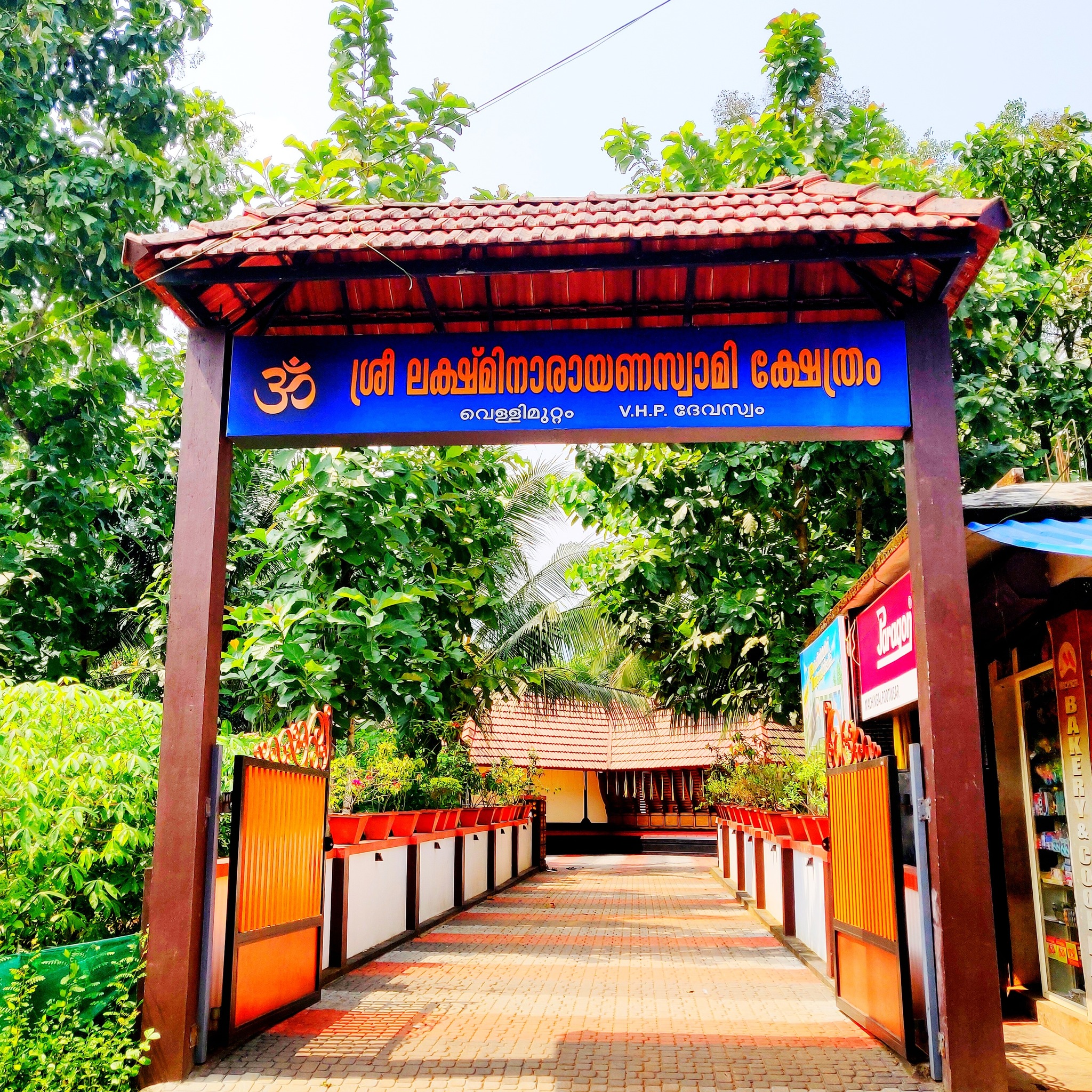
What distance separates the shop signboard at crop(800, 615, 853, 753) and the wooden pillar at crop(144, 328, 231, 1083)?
177 inches

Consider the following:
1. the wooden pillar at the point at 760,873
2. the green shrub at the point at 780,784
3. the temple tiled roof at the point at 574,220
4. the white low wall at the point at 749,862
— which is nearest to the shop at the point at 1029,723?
the green shrub at the point at 780,784

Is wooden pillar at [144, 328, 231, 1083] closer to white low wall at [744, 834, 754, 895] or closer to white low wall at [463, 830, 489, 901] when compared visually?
white low wall at [463, 830, 489, 901]

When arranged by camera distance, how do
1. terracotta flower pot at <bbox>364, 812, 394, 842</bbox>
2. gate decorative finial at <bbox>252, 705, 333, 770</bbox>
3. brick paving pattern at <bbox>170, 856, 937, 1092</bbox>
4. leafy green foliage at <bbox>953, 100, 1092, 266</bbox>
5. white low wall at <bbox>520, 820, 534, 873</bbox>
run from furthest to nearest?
white low wall at <bbox>520, 820, 534, 873</bbox>, leafy green foliage at <bbox>953, 100, 1092, 266</bbox>, terracotta flower pot at <bbox>364, 812, 394, 842</bbox>, gate decorative finial at <bbox>252, 705, 333, 770</bbox>, brick paving pattern at <bbox>170, 856, 937, 1092</bbox>

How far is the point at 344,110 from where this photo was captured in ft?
36.7

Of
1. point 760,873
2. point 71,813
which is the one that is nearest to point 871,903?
point 71,813

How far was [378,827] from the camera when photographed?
937 centimetres

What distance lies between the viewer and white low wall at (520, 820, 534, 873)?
1867 cm

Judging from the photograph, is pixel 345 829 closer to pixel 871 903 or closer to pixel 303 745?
pixel 303 745

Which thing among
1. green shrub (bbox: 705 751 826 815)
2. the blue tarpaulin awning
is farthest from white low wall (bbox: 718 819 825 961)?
the blue tarpaulin awning

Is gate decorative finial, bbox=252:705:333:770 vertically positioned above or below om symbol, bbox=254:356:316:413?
below

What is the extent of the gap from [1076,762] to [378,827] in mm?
5871

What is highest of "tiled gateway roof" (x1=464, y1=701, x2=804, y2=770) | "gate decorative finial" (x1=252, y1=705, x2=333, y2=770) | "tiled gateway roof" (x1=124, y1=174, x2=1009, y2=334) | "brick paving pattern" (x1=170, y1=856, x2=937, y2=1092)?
"tiled gateway roof" (x1=124, y1=174, x2=1009, y2=334)

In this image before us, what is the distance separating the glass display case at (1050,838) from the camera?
6.07m

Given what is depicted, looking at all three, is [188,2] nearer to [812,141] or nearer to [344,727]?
[812,141]
